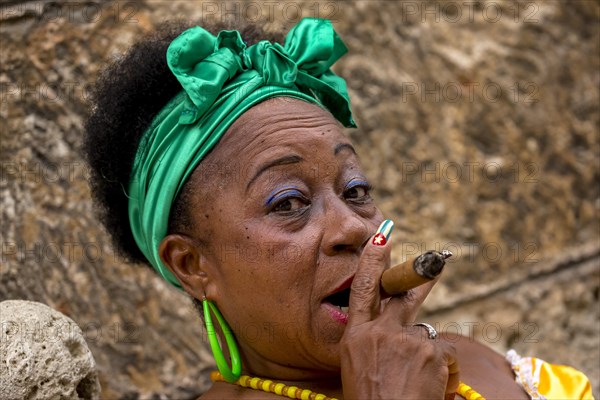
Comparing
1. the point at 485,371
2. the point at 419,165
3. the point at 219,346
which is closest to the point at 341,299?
the point at 219,346

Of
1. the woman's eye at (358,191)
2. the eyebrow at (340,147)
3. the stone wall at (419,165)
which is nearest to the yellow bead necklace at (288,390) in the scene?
the woman's eye at (358,191)

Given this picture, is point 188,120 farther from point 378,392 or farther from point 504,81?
point 504,81

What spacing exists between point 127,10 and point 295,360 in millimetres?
1719

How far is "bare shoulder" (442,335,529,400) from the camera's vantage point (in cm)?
261

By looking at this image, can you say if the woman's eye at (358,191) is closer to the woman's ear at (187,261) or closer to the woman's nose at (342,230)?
the woman's nose at (342,230)

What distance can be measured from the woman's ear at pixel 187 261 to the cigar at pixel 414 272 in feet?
1.90

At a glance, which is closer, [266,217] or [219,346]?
[266,217]

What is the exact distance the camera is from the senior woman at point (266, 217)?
218cm

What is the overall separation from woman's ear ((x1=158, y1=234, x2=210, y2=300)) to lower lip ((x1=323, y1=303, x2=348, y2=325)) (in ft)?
1.28

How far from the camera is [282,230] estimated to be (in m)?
2.36

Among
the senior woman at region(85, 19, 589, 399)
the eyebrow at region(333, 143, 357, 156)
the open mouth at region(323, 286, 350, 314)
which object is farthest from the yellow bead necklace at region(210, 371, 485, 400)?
the eyebrow at region(333, 143, 357, 156)

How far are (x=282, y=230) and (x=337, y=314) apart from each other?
26 centimetres

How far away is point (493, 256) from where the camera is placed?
4.07 meters

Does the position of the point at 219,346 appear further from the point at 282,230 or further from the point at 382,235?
the point at 382,235
